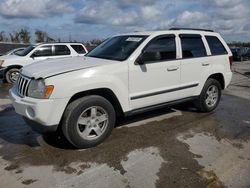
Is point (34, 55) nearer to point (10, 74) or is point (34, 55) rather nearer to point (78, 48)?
point (10, 74)

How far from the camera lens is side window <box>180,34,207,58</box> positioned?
5848 mm

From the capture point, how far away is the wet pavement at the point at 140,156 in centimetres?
356

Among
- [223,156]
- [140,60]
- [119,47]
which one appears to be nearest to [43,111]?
[140,60]

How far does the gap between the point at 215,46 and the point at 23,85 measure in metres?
4.35

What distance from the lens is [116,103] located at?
4.77 m

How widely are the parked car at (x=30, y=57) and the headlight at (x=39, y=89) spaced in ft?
26.3

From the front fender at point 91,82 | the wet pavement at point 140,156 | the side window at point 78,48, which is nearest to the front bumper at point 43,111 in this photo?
the front fender at point 91,82

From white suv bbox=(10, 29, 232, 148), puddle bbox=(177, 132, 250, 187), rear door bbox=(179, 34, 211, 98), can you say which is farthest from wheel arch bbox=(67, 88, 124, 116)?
rear door bbox=(179, 34, 211, 98)

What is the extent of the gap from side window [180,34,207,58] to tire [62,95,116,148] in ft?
7.14

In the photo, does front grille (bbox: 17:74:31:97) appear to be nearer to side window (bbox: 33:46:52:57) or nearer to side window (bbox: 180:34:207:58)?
side window (bbox: 180:34:207:58)

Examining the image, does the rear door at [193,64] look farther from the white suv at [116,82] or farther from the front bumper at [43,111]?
the front bumper at [43,111]

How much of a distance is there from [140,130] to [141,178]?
1.83 meters

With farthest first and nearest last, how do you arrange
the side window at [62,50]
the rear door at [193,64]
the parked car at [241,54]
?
the parked car at [241,54]
the side window at [62,50]
the rear door at [193,64]

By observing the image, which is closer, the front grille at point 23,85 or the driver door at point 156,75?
the front grille at point 23,85
